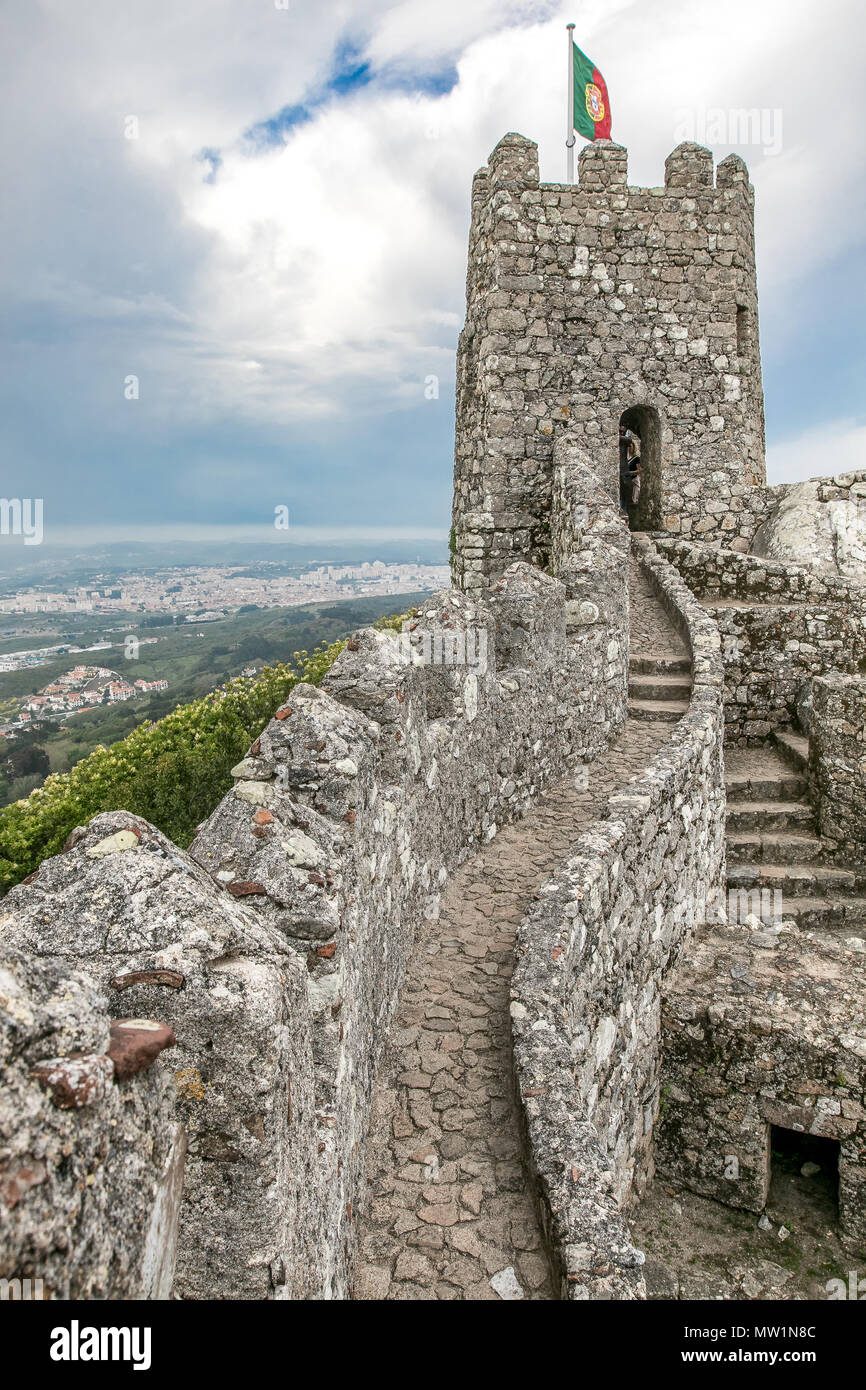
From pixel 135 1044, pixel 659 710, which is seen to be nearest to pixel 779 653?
pixel 659 710

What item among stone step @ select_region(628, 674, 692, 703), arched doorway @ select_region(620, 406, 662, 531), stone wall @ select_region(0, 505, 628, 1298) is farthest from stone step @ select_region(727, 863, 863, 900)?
arched doorway @ select_region(620, 406, 662, 531)

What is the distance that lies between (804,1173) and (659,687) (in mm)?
4839

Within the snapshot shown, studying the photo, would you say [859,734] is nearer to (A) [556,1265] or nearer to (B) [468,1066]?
(B) [468,1066]

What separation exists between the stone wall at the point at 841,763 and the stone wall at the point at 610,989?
4.87ft

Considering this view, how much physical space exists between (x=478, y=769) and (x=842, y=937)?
455 cm

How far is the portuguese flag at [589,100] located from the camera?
12.8 meters

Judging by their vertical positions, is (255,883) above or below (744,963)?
above

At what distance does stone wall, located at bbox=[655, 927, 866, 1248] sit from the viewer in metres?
6.06

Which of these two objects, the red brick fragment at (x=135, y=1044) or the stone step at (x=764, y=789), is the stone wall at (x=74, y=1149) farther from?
the stone step at (x=764, y=789)

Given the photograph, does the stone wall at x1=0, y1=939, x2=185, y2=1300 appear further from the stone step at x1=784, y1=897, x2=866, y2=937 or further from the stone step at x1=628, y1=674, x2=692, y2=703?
the stone step at x1=628, y1=674, x2=692, y2=703

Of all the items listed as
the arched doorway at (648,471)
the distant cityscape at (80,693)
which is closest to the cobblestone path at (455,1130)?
the arched doorway at (648,471)

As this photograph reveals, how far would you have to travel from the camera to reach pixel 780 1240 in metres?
6.07

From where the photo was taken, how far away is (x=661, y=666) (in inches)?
385

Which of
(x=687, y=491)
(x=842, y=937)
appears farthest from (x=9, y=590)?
(x=842, y=937)
